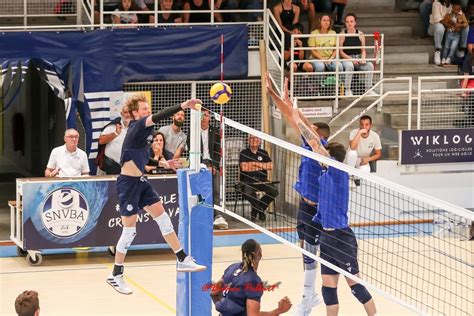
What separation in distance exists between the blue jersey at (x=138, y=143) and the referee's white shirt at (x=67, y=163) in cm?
519

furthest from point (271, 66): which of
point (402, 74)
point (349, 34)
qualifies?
point (402, 74)

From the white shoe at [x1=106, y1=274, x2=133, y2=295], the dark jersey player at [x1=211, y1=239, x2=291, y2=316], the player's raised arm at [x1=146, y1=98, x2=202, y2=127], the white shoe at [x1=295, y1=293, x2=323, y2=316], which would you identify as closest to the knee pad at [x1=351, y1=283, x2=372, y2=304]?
the white shoe at [x1=295, y1=293, x2=323, y2=316]

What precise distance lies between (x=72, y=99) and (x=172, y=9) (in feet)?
12.8

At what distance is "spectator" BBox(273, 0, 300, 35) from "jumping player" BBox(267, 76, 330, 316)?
30.0 ft

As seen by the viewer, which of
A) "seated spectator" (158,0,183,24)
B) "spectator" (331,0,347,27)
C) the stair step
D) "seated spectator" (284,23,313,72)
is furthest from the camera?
the stair step

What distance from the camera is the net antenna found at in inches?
625

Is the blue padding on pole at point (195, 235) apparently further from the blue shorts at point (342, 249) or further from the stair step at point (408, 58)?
the stair step at point (408, 58)

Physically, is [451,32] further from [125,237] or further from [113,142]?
[125,237]

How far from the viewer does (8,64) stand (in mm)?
20391

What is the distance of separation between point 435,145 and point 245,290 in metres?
11.2

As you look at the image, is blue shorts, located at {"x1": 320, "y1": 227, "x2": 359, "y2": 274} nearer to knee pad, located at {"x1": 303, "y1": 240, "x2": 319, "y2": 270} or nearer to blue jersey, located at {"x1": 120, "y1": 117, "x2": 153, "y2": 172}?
knee pad, located at {"x1": 303, "y1": 240, "x2": 319, "y2": 270}

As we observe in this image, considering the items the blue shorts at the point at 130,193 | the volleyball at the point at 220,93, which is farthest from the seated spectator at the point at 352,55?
the volleyball at the point at 220,93

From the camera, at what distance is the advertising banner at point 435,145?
74.3ft

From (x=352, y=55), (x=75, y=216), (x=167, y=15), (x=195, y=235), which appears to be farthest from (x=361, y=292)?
(x=352, y=55)
